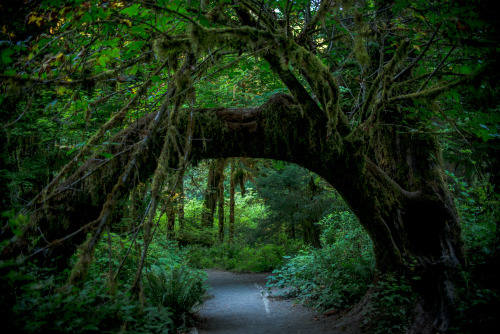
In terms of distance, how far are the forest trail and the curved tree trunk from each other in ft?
5.74

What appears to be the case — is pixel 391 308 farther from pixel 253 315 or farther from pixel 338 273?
pixel 253 315

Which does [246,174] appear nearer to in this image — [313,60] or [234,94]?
[234,94]

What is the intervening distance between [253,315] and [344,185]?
3940mm

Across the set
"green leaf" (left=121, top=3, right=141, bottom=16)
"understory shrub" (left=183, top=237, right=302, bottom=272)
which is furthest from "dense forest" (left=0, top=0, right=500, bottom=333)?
"understory shrub" (left=183, top=237, right=302, bottom=272)

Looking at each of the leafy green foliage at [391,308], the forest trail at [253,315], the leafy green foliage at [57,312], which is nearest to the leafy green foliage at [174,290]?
the forest trail at [253,315]

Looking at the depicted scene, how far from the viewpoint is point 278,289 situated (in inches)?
349

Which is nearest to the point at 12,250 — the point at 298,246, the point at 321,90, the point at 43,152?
the point at 321,90

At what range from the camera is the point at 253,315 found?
6.31 meters

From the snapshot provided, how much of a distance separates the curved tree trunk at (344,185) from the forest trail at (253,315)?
175 centimetres

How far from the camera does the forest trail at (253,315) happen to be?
516 centimetres

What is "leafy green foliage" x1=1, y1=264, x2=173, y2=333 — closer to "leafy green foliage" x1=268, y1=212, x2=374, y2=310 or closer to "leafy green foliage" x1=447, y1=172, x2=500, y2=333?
"leafy green foliage" x1=447, y1=172, x2=500, y2=333

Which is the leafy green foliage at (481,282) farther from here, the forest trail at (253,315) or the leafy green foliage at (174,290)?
the leafy green foliage at (174,290)

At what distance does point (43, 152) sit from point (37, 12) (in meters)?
5.25

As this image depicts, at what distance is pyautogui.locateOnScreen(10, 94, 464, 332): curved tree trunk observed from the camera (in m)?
4.02
